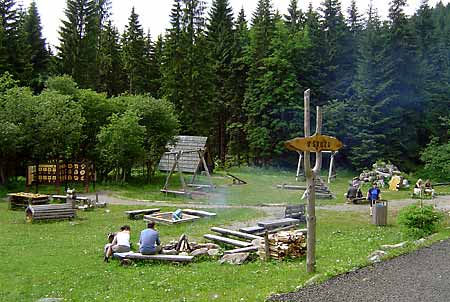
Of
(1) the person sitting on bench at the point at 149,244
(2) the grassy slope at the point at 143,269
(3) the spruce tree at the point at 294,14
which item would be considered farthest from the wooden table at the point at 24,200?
(3) the spruce tree at the point at 294,14

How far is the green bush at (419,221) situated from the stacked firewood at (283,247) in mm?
3538

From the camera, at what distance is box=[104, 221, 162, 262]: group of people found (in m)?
11.7

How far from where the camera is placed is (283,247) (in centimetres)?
1112

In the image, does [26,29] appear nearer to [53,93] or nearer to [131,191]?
[53,93]

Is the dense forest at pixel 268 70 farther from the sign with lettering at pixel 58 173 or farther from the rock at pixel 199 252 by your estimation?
the rock at pixel 199 252

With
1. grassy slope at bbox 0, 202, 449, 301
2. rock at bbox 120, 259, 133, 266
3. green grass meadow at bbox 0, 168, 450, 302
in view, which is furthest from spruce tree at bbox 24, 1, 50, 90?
rock at bbox 120, 259, 133, 266

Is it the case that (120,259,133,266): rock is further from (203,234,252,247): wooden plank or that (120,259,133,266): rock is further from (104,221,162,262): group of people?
(203,234,252,247): wooden plank

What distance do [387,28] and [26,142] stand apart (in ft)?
105

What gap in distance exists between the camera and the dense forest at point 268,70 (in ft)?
133

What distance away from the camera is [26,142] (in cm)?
2606

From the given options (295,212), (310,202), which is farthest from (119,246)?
(295,212)

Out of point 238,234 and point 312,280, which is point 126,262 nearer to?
point 238,234

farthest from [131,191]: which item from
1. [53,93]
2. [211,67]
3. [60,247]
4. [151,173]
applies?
[211,67]

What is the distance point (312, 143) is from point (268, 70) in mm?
36944
